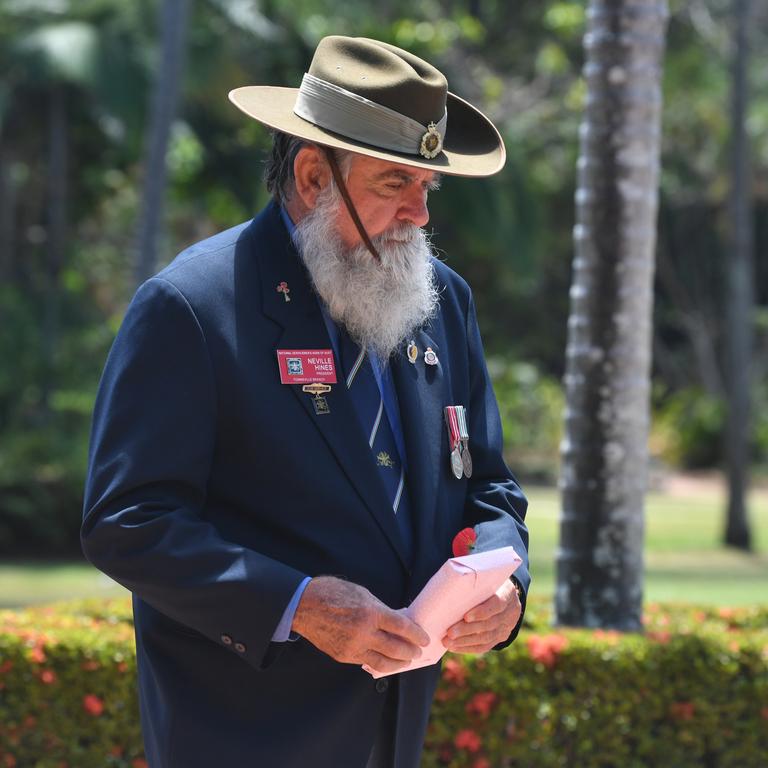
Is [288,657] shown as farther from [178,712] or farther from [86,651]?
[86,651]

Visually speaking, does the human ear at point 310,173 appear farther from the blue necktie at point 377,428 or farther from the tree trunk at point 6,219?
the tree trunk at point 6,219

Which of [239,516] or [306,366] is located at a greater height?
[306,366]

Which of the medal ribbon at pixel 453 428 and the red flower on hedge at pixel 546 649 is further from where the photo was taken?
the red flower on hedge at pixel 546 649

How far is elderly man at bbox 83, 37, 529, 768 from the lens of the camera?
8.31 ft

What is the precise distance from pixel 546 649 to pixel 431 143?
105 inches

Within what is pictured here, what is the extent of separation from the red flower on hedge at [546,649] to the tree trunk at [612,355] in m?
0.79

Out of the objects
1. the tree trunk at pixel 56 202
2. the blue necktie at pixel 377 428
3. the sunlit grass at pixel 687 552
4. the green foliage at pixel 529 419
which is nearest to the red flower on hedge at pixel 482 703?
the blue necktie at pixel 377 428

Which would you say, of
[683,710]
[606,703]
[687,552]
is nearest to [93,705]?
[606,703]

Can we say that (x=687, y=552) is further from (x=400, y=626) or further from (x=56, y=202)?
(x=400, y=626)

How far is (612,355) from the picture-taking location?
19.4ft

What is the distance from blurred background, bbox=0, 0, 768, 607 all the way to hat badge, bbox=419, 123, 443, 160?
30.8ft

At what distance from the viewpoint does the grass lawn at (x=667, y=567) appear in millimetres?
12359

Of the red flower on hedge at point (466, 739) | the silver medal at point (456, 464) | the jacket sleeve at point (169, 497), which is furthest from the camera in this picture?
the red flower on hedge at point (466, 739)

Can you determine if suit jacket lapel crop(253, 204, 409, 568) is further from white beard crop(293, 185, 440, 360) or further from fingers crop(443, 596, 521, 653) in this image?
fingers crop(443, 596, 521, 653)
